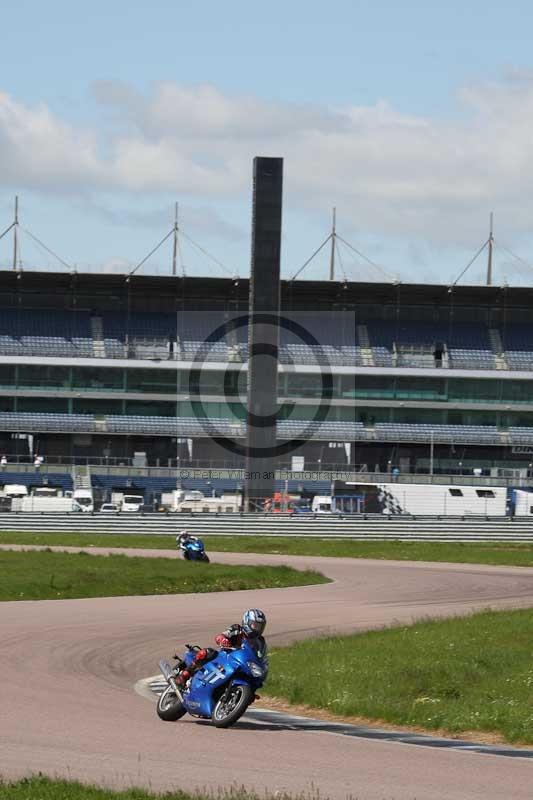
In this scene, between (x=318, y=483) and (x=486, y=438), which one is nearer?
(x=318, y=483)

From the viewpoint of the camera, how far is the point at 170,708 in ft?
49.9

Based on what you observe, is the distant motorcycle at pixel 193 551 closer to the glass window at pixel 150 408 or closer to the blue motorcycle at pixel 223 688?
the blue motorcycle at pixel 223 688

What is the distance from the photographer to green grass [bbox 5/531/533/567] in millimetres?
50906

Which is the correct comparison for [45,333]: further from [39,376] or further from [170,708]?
[170,708]

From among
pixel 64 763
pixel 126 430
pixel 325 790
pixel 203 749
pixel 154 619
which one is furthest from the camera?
pixel 126 430

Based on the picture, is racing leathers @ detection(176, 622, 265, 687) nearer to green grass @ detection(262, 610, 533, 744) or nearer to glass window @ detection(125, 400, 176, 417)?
green grass @ detection(262, 610, 533, 744)

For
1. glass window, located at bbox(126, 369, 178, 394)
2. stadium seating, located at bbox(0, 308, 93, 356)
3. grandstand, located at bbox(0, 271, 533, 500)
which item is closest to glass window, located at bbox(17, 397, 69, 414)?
grandstand, located at bbox(0, 271, 533, 500)

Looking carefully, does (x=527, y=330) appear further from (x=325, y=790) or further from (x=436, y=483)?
(x=325, y=790)

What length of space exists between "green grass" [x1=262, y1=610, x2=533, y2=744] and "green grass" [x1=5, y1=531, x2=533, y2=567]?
2692cm

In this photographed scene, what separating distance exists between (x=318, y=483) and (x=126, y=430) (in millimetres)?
15154

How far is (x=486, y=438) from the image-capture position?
92.1 meters

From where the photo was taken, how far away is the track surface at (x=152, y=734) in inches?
467

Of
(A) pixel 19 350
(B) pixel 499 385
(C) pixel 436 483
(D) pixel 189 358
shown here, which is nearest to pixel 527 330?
(B) pixel 499 385

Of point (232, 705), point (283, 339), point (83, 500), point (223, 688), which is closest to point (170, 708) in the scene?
point (223, 688)
